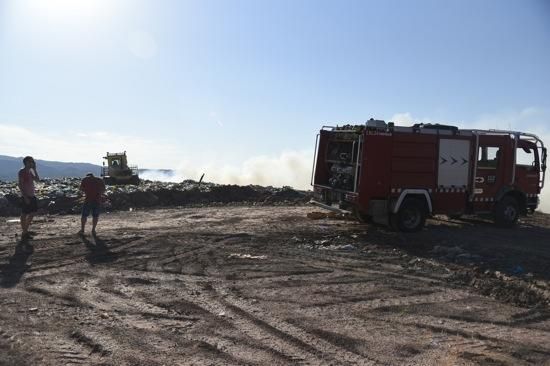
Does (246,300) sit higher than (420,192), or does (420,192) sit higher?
(420,192)

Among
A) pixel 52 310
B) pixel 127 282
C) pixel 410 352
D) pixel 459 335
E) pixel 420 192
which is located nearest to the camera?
pixel 410 352

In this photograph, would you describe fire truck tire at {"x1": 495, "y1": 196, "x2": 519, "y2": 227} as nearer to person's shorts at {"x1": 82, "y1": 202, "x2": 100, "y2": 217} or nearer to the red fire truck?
the red fire truck

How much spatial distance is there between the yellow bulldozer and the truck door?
75.4 ft

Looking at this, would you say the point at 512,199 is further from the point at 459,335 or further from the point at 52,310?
the point at 52,310

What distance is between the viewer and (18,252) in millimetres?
9773

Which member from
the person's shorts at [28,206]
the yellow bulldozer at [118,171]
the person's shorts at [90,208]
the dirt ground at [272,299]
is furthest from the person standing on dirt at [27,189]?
the yellow bulldozer at [118,171]

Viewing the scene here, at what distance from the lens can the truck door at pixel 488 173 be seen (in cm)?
1365

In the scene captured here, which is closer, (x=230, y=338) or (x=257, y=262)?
(x=230, y=338)

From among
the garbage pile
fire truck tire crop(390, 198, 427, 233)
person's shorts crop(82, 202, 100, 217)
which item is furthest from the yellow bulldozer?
fire truck tire crop(390, 198, 427, 233)

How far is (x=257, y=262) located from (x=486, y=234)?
696 centimetres

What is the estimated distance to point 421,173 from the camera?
12.9m

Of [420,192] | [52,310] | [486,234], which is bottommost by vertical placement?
A: [52,310]

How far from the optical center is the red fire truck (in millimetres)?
12438

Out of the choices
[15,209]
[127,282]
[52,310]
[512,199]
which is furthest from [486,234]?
[15,209]
